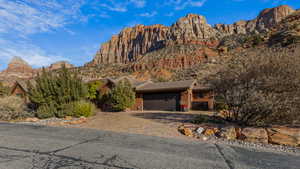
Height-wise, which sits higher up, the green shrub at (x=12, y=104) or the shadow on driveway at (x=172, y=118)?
the green shrub at (x=12, y=104)

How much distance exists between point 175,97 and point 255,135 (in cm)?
1180

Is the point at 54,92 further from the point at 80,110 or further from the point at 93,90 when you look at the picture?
the point at 93,90

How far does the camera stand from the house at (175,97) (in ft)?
58.0

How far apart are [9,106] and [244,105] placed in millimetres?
20502

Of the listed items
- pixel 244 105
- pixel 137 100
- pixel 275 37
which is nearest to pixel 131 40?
pixel 275 37

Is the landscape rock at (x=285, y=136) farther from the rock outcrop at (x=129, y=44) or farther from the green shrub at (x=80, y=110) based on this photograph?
the rock outcrop at (x=129, y=44)

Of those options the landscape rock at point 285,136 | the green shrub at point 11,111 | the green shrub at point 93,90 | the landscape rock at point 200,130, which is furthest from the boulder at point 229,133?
the green shrub at point 93,90

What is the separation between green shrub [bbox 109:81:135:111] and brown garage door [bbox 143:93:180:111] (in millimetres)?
2813

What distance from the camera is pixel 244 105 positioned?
7.73 meters

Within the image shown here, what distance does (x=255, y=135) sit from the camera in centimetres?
659

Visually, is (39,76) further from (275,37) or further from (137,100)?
(275,37)

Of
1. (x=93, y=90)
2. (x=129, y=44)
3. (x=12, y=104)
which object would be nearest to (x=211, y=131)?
(x=93, y=90)

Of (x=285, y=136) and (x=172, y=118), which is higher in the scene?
(x=285, y=136)

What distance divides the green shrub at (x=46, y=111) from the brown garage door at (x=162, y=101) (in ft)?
36.7
